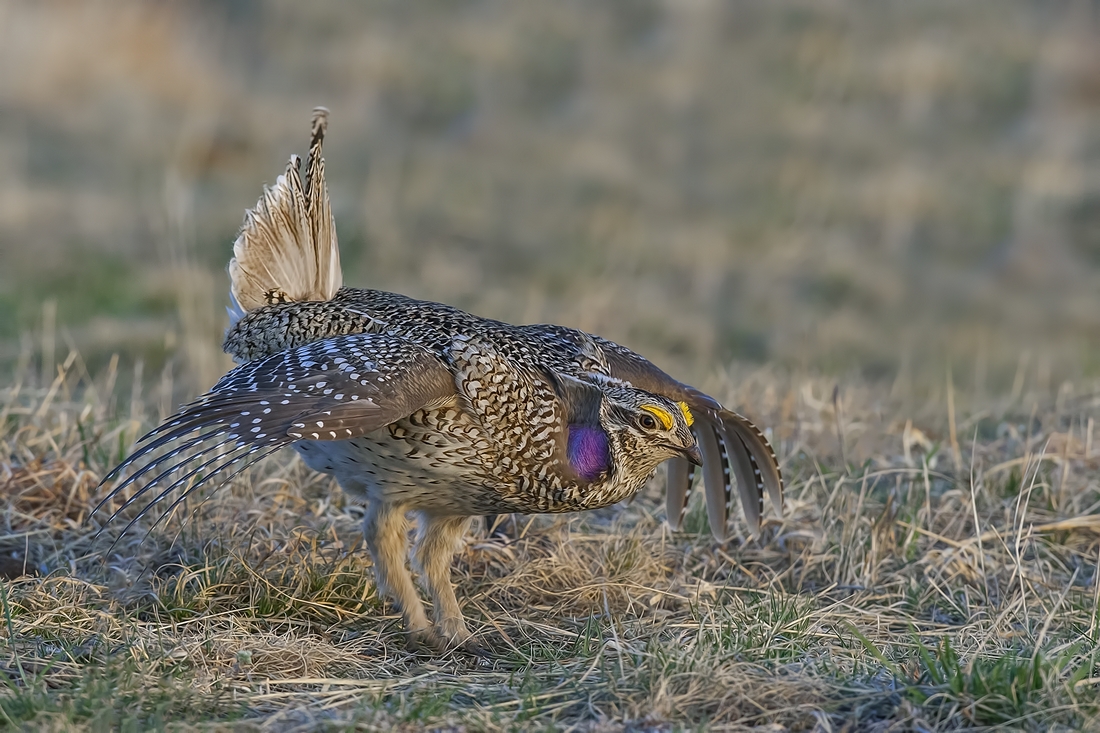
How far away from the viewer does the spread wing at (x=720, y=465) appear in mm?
4477

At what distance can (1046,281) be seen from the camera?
1127 cm

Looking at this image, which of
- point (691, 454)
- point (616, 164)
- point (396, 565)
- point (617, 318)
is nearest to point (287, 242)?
point (396, 565)

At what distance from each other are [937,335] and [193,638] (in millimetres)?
7795

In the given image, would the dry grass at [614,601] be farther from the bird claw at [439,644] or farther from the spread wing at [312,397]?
the spread wing at [312,397]

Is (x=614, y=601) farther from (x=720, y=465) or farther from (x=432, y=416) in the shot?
(x=432, y=416)

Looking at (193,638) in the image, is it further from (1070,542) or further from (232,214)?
(232,214)

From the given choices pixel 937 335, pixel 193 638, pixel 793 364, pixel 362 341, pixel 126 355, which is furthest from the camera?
pixel 937 335

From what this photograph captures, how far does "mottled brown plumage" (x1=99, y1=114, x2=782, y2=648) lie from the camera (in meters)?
3.60

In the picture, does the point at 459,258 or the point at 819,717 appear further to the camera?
the point at 459,258

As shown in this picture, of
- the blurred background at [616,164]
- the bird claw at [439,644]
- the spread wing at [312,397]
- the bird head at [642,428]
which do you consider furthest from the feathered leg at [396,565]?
the blurred background at [616,164]

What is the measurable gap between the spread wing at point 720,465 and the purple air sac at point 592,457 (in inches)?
23.1

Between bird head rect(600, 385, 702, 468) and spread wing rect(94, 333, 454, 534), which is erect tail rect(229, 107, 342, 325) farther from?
bird head rect(600, 385, 702, 468)

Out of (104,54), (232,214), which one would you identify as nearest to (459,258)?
(232,214)

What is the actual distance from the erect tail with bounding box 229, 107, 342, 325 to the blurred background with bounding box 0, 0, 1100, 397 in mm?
3631
